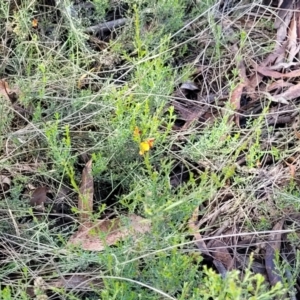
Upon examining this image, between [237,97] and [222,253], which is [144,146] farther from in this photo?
[237,97]

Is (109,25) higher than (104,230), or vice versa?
(109,25)

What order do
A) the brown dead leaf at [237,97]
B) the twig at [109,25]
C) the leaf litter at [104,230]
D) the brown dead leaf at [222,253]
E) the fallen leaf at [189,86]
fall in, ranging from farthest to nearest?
the twig at [109,25], the fallen leaf at [189,86], the brown dead leaf at [237,97], the brown dead leaf at [222,253], the leaf litter at [104,230]

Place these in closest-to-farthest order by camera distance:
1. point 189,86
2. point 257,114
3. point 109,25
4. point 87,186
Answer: point 87,186
point 257,114
point 189,86
point 109,25

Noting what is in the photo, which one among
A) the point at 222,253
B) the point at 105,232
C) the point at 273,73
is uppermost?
the point at 273,73

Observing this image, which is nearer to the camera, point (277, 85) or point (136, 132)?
point (136, 132)

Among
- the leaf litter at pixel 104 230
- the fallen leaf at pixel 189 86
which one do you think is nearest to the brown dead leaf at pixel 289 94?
the fallen leaf at pixel 189 86

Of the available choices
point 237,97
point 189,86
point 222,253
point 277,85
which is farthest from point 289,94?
point 222,253

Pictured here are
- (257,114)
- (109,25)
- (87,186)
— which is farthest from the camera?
(109,25)

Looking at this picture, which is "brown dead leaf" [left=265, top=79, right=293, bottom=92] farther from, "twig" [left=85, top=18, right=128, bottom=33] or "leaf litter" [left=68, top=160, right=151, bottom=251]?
"leaf litter" [left=68, top=160, right=151, bottom=251]

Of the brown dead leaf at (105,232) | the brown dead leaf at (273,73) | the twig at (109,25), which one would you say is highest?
the twig at (109,25)

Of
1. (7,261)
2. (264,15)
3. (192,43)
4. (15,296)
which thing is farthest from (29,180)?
(264,15)

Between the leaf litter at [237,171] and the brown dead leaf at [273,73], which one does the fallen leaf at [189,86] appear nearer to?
the leaf litter at [237,171]

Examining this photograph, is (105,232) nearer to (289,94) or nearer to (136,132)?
(136,132)

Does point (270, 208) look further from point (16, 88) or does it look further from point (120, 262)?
point (16, 88)
